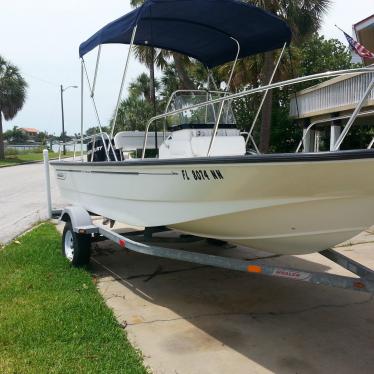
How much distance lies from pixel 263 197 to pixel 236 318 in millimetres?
1419

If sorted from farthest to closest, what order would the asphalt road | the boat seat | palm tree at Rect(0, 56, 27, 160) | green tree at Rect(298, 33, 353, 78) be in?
1. palm tree at Rect(0, 56, 27, 160)
2. green tree at Rect(298, 33, 353, 78)
3. the asphalt road
4. the boat seat

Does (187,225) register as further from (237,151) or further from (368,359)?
(368,359)

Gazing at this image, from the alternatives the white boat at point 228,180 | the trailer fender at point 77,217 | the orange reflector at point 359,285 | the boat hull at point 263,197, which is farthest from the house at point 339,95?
the orange reflector at point 359,285

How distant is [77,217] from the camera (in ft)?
18.9

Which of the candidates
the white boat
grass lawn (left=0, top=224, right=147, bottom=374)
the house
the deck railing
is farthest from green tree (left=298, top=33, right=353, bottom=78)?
grass lawn (left=0, top=224, right=147, bottom=374)

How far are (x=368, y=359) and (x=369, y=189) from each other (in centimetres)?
133

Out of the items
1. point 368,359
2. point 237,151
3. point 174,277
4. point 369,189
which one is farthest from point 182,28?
point 368,359

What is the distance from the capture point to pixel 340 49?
29.1m

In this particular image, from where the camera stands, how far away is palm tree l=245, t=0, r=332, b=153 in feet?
45.8

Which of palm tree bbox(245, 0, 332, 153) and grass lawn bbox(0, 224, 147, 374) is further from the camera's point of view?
palm tree bbox(245, 0, 332, 153)

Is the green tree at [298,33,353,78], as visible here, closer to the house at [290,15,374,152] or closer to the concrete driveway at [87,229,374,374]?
the house at [290,15,374,152]

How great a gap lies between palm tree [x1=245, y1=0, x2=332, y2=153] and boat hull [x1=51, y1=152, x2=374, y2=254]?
8.95m

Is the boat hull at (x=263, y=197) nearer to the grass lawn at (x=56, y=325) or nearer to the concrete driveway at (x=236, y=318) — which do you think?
the concrete driveway at (x=236, y=318)

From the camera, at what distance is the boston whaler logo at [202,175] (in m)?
3.69
